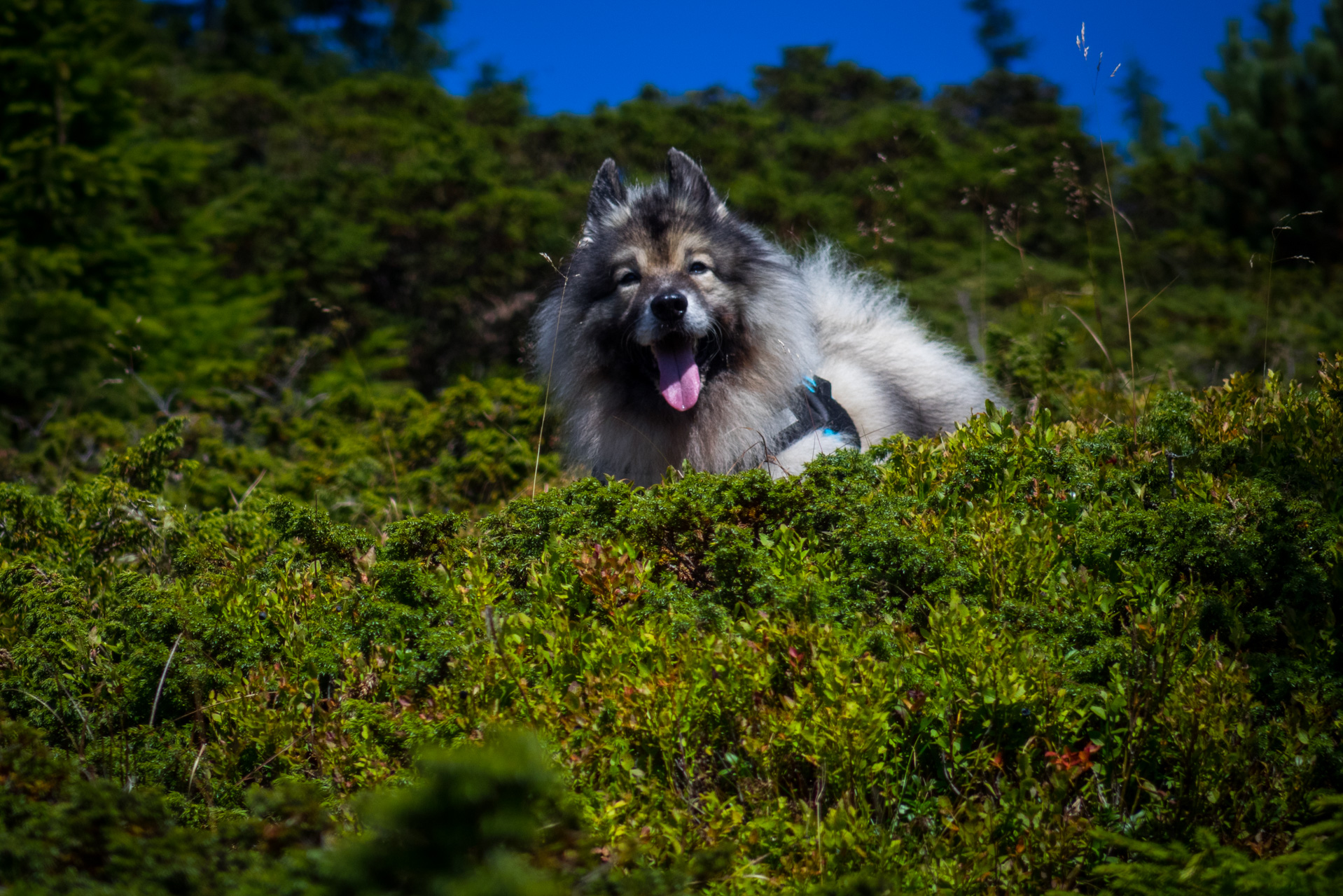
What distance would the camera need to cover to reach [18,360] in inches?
315

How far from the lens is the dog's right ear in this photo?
5.11 m

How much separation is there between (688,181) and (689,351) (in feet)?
3.26

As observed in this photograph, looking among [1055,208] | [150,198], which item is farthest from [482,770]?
[1055,208]

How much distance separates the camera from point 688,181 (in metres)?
4.88

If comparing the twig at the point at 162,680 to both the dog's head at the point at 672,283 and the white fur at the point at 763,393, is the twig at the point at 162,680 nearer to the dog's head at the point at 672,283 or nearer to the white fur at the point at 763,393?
the white fur at the point at 763,393

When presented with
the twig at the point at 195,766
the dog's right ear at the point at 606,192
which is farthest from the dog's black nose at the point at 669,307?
the twig at the point at 195,766

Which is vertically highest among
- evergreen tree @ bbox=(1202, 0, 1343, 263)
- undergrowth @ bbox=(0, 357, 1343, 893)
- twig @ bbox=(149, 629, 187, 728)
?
evergreen tree @ bbox=(1202, 0, 1343, 263)

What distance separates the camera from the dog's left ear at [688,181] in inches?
191

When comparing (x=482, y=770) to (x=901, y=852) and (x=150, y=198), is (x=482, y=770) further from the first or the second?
(x=150, y=198)

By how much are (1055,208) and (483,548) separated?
18.4 m

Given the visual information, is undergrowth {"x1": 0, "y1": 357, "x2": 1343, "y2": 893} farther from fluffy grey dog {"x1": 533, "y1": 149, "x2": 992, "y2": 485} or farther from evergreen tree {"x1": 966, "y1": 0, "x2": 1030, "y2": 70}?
evergreen tree {"x1": 966, "y1": 0, "x2": 1030, "y2": 70}

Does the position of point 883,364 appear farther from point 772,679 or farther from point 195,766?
point 195,766

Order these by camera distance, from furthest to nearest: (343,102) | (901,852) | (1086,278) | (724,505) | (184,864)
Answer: (343,102) → (1086,278) → (724,505) → (901,852) → (184,864)

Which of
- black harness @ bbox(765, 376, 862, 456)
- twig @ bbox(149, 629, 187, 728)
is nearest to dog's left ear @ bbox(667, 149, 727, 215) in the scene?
black harness @ bbox(765, 376, 862, 456)
